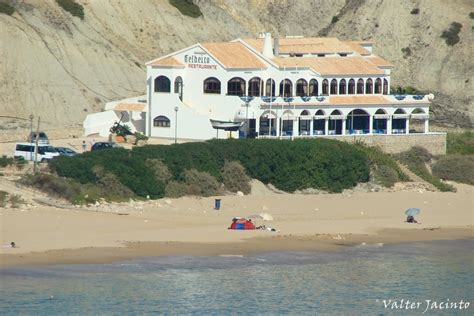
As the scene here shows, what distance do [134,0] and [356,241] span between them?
39444mm

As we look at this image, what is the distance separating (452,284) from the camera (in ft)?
176

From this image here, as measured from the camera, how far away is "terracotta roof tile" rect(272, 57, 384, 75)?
79.8m

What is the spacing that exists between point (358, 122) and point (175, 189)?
1784 cm

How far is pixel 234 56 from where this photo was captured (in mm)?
78375

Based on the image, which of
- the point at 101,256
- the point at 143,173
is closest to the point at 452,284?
the point at 101,256

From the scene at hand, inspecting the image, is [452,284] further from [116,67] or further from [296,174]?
[116,67]

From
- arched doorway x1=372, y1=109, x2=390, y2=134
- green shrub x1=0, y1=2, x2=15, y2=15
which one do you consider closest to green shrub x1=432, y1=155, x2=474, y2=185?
arched doorway x1=372, y1=109, x2=390, y2=134

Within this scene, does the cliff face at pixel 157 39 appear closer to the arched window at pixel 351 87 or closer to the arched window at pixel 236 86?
the arched window at pixel 236 86

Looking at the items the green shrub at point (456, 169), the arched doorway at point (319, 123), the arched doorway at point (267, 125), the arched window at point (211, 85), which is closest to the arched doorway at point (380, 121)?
the arched doorway at point (319, 123)

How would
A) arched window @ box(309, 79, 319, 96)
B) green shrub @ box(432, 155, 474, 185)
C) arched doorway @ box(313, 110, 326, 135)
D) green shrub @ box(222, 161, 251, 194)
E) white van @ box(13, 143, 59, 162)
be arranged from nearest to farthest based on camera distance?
white van @ box(13, 143, 59, 162) → green shrub @ box(222, 161, 251, 194) → green shrub @ box(432, 155, 474, 185) → arched doorway @ box(313, 110, 326, 135) → arched window @ box(309, 79, 319, 96)

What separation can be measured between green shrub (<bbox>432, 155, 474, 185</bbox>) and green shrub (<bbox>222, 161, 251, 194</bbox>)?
1414 centimetres

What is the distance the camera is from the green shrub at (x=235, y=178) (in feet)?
224

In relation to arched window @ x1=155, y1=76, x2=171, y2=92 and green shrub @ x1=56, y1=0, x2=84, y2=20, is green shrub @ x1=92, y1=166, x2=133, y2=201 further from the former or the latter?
green shrub @ x1=56, y1=0, x2=84, y2=20

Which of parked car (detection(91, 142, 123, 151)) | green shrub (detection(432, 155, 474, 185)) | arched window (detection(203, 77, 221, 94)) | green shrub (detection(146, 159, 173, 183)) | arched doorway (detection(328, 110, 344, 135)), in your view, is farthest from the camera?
arched doorway (detection(328, 110, 344, 135))
